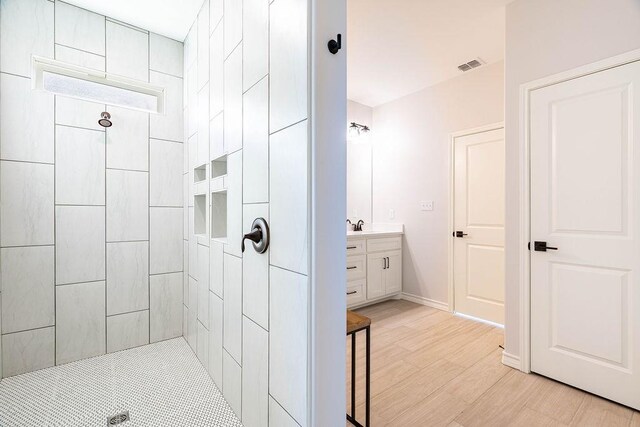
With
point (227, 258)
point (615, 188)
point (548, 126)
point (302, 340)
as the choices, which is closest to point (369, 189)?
point (548, 126)

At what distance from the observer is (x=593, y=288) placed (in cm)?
179

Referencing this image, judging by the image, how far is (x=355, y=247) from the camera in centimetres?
324

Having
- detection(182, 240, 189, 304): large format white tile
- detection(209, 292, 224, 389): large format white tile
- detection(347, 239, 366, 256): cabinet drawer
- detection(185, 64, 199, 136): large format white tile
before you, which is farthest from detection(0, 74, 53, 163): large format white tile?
detection(347, 239, 366, 256): cabinet drawer

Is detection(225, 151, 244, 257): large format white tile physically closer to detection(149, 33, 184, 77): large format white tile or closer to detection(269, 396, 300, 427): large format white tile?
detection(269, 396, 300, 427): large format white tile

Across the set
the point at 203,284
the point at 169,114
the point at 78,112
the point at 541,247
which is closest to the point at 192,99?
the point at 169,114

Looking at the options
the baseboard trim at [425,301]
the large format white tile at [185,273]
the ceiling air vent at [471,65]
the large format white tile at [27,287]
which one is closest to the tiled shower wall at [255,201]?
the large format white tile at [185,273]

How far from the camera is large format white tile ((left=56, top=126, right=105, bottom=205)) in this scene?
6.82ft

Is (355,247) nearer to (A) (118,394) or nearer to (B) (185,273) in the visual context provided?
(B) (185,273)

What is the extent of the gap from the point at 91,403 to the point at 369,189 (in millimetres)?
3692

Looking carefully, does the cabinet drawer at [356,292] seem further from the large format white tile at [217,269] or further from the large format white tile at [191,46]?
the large format white tile at [191,46]

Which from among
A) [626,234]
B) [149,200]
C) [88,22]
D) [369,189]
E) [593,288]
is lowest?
[593,288]

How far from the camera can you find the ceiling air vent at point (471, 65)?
2.95 meters

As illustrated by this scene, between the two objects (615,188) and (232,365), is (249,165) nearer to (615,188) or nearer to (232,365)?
(232,365)

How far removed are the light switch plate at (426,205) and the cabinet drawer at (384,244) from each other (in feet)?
1.74
